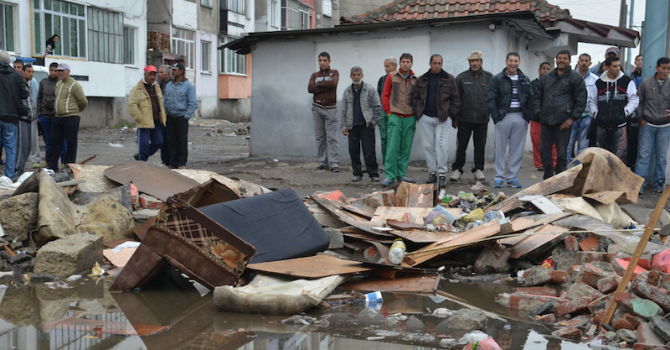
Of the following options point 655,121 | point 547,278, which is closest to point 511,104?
point 655,121

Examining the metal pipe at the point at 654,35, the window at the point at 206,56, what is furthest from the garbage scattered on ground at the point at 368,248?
the window at the point at 206,56

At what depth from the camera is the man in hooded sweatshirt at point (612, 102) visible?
388 inches

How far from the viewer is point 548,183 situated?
7.66m

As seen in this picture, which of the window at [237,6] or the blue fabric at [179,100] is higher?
the window at [237,6]

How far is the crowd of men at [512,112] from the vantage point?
966 centimetres

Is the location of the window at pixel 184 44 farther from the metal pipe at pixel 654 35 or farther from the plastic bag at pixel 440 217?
the plastic bag at pixel 440 217

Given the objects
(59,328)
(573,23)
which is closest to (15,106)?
(59,328)

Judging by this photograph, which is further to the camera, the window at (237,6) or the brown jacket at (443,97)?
the window at (237,6)

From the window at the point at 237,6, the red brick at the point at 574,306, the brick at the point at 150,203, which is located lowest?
the red brick at the point at 574,306

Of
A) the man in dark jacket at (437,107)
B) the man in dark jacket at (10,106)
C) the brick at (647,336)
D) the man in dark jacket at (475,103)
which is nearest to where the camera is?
the brick at (647,336)

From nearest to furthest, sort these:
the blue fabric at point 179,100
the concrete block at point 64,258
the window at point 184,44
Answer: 1. the concrete block at point 64,258
2. the blue fabric at point 179,100
3. the window at point 184,44

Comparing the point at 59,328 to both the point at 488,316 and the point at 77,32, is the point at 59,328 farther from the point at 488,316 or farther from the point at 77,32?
the point at 77,32

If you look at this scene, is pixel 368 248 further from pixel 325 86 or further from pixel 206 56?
pixel 206 56

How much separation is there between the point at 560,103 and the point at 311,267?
5.67 meters
